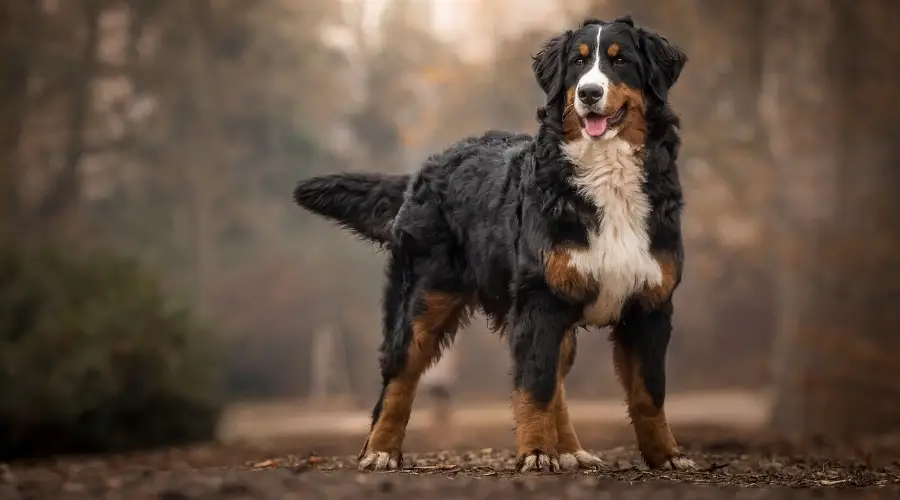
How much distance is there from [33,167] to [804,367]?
17.2 m

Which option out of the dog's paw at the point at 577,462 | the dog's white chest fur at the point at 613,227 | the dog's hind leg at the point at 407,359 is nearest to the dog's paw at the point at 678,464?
the dog's paw at the point at 577,462

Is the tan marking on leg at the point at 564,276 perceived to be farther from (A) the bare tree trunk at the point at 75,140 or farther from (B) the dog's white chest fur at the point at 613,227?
(A) the bare tree trunk at the point at 75,140

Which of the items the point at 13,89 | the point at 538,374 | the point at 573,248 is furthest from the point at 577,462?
the point at 13,89

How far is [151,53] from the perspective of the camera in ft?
89.6

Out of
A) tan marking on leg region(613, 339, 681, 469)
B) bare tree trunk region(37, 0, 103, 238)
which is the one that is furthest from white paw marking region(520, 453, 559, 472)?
bare tree trunk region(37, 0, 103, 238)

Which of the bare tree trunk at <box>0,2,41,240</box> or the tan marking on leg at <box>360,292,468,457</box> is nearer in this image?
the tan marking on leg at <box>360,292,468,457</box>

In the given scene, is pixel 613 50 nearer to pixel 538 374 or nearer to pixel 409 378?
pixel 538 374

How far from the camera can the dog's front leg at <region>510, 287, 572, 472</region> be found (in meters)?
6.01

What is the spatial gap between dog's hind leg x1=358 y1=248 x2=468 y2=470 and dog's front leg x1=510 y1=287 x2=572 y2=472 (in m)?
0.91

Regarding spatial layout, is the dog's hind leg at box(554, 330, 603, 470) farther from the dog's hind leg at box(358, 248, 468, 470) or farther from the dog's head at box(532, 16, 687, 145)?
the dog's head at box(532, 16, 687, 145)

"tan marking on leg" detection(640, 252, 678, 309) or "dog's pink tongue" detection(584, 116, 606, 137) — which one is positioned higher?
"dog's pink tongue" detection(584, 116, 606, 137)

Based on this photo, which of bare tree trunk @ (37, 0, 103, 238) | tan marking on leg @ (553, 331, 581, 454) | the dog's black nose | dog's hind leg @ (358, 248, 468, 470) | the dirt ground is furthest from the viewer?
bare tree trunk @ (37, 0, 103, 238)

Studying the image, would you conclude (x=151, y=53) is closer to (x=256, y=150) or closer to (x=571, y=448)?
(x=256, y=150)

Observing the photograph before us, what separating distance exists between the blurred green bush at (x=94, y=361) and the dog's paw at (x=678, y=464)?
6.73 m
